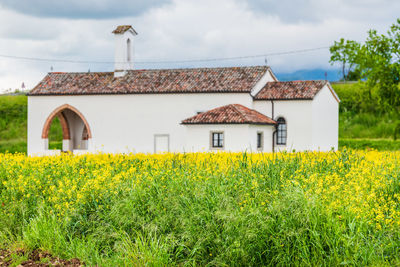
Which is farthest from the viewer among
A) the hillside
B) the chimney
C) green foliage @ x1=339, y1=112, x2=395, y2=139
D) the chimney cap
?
green foliage @ x1=339, y1=112, x2=395, y2=139

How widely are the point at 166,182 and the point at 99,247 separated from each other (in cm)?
171

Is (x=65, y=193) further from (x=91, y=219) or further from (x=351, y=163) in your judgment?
(x=351, y=163)

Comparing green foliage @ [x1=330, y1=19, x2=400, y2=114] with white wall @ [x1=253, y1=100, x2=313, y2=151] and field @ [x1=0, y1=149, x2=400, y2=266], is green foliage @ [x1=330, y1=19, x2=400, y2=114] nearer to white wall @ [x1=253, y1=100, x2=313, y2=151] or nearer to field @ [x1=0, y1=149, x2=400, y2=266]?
white wall @ [x1=253, y1=100, x2=313, y2=151]

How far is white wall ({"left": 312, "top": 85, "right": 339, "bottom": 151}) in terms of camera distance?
112 feet

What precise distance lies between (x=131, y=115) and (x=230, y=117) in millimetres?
8204

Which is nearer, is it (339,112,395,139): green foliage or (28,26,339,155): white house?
(28,26,339,155): white house

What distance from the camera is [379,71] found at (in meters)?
26.6

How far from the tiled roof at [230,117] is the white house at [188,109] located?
0.06 m

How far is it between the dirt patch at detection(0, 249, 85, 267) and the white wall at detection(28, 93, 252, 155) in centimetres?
2571

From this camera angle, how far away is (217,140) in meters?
31.7

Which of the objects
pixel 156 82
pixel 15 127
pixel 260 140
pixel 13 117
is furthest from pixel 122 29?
pixel 13 117

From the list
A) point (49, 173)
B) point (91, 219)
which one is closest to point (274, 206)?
point (91, 219)

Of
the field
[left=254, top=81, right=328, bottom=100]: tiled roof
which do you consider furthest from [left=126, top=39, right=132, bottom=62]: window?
the field

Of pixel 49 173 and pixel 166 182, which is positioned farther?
pixel 49 173
